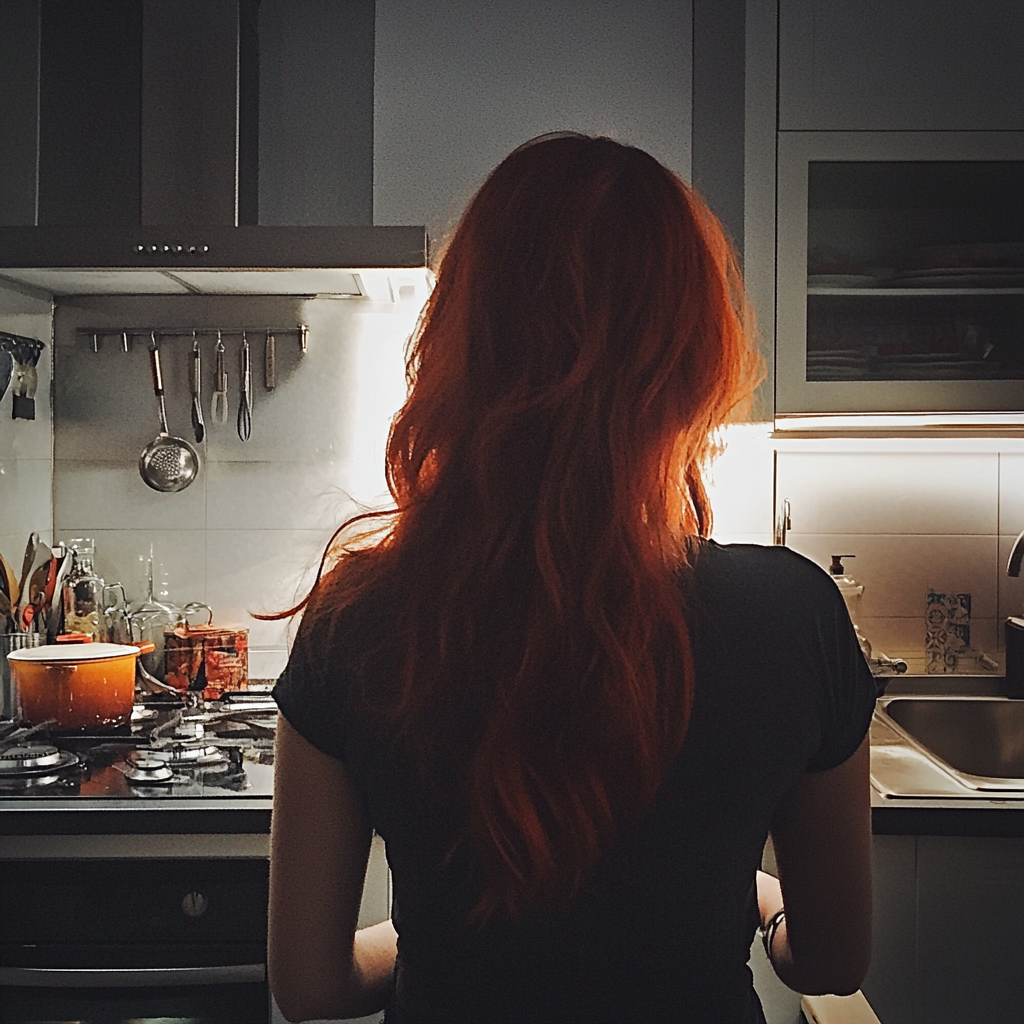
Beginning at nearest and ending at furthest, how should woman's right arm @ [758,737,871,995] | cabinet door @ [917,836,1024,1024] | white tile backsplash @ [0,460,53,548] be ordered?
woman's right arm @ [758,737,871,995] → cabinet door @ [917,836,1024,1024] → white tile backsplash @ [0,460,53,548]

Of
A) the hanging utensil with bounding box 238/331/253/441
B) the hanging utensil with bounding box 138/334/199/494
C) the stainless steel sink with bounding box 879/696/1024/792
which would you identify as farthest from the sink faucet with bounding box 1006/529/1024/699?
the hanging utensil with bounding box 138/334/199/494

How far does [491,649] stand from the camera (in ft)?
2.60

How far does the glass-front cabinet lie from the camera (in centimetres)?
199

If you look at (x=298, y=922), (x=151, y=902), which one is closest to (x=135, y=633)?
(x=151, y=902)

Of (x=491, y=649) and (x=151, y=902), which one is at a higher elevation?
(x=491, y=649)

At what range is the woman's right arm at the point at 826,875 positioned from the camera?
89 centimetres

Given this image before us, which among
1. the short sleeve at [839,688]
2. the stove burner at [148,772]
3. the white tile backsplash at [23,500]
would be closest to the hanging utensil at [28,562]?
the white tile backsplash at [23,500]

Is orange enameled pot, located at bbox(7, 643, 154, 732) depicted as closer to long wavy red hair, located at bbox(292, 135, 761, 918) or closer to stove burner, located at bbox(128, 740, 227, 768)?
stove burner, located at bbox(128, 740, 227, 768)

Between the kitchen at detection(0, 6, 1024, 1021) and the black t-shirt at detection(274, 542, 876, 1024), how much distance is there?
145cm

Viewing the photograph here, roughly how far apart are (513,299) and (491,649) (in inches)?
9.4

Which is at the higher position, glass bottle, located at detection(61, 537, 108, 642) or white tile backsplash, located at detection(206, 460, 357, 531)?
white tile backsplash, located at detection(206, 460, 357, 531)

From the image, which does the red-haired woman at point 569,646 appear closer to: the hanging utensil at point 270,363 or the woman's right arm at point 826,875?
the woman's right arm at point 826,875

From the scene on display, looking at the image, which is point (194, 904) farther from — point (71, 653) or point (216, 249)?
point (216, 249)

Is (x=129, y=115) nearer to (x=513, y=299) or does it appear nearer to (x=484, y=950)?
(x=513, y=299)
